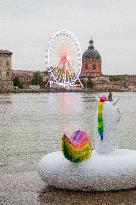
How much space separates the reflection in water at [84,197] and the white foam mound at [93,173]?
0.11 meters

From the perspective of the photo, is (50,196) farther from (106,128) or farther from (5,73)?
(5,73)

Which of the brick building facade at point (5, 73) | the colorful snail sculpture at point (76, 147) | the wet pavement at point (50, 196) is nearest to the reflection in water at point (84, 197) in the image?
the wet pavement at point (50, 196)

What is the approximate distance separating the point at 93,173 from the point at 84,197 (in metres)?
0.43

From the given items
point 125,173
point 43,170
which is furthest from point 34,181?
point 125,173

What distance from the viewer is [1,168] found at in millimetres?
13148

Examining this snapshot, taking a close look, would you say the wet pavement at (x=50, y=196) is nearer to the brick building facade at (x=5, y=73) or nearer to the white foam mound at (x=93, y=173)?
the white foam mound at (x=93, y=173)

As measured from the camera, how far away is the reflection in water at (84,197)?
9234mm

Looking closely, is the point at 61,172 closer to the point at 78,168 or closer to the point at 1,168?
the point at 78,168

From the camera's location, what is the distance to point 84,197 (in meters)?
9.60

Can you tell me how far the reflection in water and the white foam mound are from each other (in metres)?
0.11

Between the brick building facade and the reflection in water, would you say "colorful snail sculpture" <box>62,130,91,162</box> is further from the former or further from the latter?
the brick building facade

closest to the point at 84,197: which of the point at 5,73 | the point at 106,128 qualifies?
the point at 106,128

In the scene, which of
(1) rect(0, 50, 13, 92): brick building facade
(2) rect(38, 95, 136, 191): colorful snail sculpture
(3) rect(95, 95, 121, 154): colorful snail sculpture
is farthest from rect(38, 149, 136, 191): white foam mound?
(1) rect(0, 50, 13, 92): brick building facade

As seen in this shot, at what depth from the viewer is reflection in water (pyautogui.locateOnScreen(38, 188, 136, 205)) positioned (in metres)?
9.23
